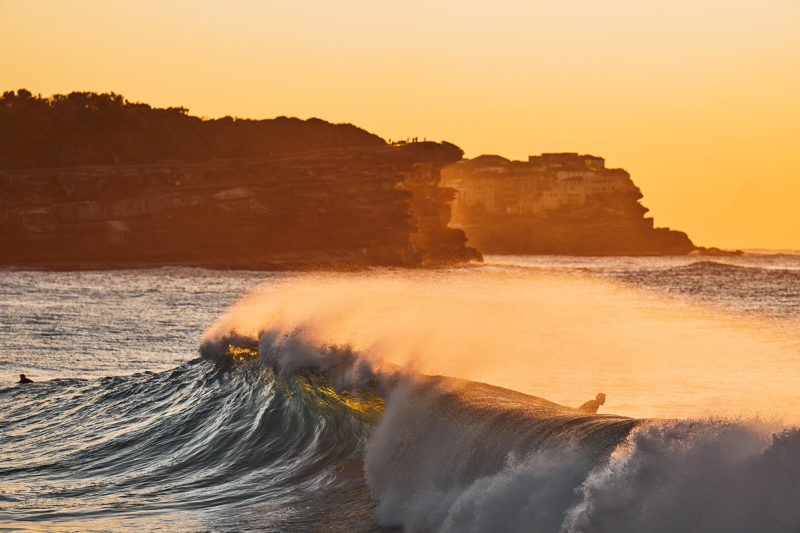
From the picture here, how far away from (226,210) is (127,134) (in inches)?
1723

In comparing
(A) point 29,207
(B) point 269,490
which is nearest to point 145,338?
(B) point 269,490

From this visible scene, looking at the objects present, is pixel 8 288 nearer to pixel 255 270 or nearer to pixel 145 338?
pixel 145 338

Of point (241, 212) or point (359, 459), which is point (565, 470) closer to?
point (359, 459)

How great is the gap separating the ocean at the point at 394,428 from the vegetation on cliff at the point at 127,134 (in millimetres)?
104041

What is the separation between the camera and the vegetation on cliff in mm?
119562

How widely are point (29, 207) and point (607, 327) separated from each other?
270 feet

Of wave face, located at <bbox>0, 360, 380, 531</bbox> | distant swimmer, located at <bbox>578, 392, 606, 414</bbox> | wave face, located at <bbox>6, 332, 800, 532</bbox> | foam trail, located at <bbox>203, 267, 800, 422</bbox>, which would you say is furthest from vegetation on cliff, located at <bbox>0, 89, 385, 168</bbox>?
distant swimmer, located at <bbox>578, 392, 606, 414</bbox>

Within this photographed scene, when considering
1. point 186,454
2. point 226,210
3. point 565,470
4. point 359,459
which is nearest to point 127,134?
point 226,210

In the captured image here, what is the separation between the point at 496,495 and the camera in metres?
6.08

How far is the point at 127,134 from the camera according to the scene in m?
132

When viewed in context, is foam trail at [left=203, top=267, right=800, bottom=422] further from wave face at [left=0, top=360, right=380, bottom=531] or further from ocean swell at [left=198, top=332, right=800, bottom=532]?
wave face at [left=0, top=360, right=380, bottom=531]

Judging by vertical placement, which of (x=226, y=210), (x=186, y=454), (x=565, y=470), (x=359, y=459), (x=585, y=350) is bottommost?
(x=186, y=454)

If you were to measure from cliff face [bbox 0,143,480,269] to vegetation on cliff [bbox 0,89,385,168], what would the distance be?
19634 millimetres

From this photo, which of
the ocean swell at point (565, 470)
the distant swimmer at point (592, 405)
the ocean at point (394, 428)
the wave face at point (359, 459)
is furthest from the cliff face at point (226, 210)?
the ocean swell at point (565, 470)
